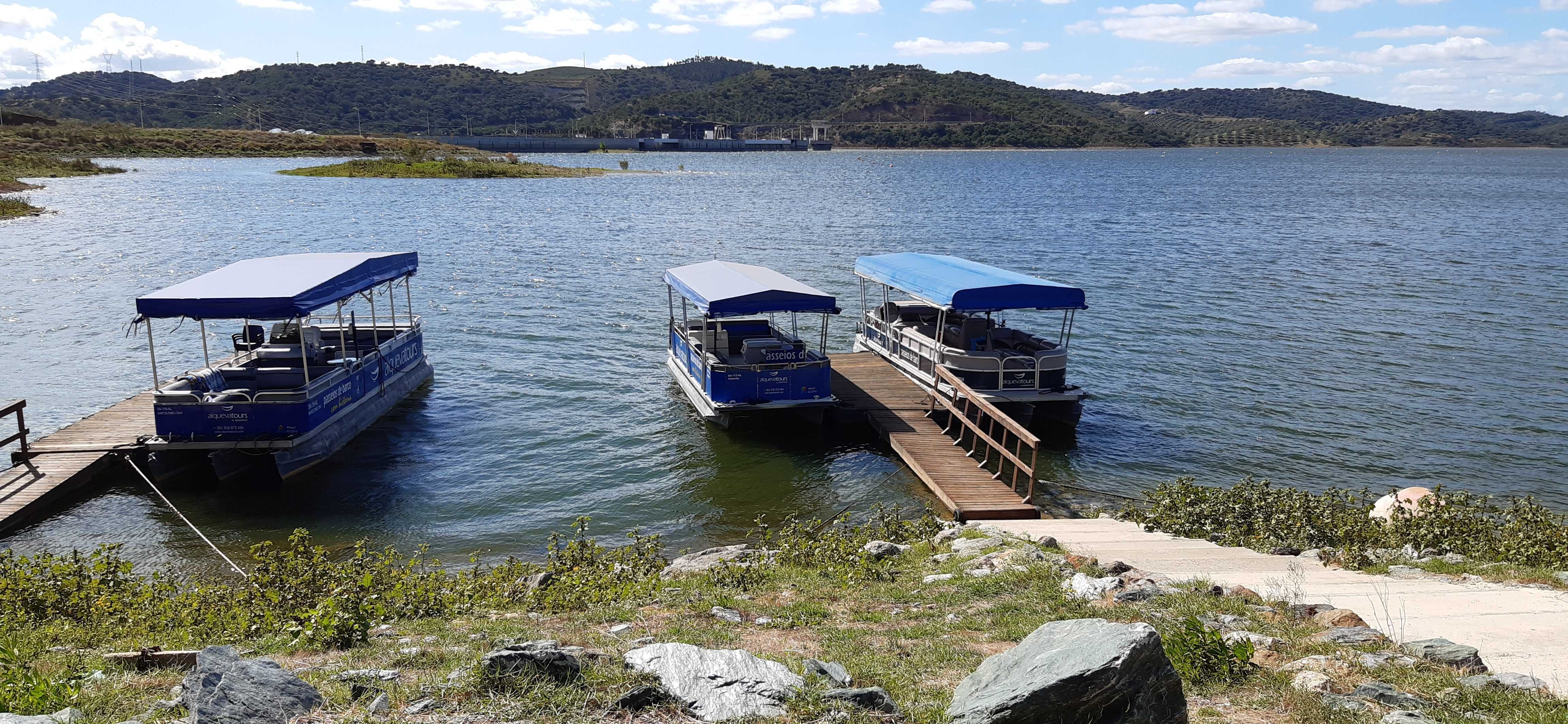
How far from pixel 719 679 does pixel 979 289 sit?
14.6 metres

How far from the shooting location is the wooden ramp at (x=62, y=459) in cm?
1570

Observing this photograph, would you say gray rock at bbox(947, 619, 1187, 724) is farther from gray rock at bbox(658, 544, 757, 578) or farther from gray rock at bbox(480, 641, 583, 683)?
gray rock at bbox(658, 544, 757, 578)

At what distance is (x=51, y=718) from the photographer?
6059 millimetres

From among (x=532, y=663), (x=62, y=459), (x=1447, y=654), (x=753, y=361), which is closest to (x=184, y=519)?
(x=62, y=459)

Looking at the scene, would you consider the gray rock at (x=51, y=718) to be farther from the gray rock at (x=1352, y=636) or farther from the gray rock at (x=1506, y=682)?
the gray rock at (x=1506, y=682)

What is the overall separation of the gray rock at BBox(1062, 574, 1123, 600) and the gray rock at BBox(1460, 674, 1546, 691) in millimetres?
3216

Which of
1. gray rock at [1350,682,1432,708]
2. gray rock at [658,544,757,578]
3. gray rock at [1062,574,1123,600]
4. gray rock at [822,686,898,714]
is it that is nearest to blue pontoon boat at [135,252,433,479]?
gray rock at [658,544,757,578]

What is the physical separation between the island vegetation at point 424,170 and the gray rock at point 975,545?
104 metres

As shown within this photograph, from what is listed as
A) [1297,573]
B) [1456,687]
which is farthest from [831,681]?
[1297,573]

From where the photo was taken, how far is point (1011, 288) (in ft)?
67.4

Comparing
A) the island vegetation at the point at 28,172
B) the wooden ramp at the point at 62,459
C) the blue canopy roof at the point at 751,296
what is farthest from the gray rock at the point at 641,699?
the island vegetation at the point at 28,172

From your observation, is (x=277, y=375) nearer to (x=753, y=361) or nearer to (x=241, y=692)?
(x=753, y=361)

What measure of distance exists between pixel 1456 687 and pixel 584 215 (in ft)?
224

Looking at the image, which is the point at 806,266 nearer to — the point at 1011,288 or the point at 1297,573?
the point at 1011,288
